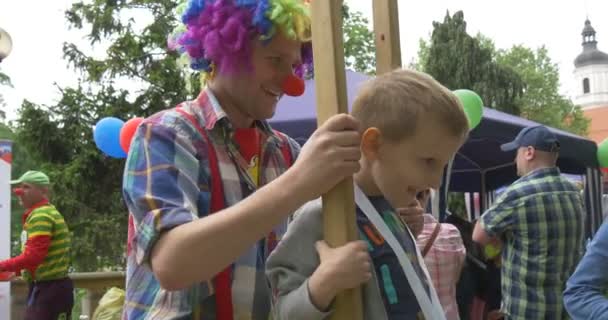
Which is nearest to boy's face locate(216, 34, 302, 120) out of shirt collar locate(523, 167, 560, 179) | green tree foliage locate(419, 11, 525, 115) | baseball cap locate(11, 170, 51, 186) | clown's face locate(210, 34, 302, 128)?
clown's face locate(210, 34, 302, 128)

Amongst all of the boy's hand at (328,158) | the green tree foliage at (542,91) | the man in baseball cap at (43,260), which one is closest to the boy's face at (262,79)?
the boy's hand at (328,158)

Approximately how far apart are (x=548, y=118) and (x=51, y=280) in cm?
3631

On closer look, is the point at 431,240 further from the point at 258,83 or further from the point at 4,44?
the point at 4,44

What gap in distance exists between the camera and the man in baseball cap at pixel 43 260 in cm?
608

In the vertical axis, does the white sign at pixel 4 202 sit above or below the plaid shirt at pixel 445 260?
above

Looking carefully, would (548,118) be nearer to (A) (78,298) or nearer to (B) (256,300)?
(A) (78,298)

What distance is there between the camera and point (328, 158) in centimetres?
118

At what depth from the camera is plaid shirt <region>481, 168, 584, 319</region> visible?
172 inches

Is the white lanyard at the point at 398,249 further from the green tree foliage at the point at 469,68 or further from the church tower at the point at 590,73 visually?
the church tower at the point at 590,73

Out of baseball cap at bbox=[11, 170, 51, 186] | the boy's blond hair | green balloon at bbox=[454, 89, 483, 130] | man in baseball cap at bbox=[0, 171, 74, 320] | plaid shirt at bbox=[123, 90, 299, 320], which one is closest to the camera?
plaid shirt at bbox=[123, 90, 299, 320]

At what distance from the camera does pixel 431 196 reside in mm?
4297

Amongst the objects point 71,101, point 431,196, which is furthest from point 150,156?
point 71,101

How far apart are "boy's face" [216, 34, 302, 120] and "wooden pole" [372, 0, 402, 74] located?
20cm

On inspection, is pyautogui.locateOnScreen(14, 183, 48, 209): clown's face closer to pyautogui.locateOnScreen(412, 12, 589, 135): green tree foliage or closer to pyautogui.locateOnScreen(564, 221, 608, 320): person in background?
pyautogui.locateOnScreen(564, 221, 608, 320): person in background
